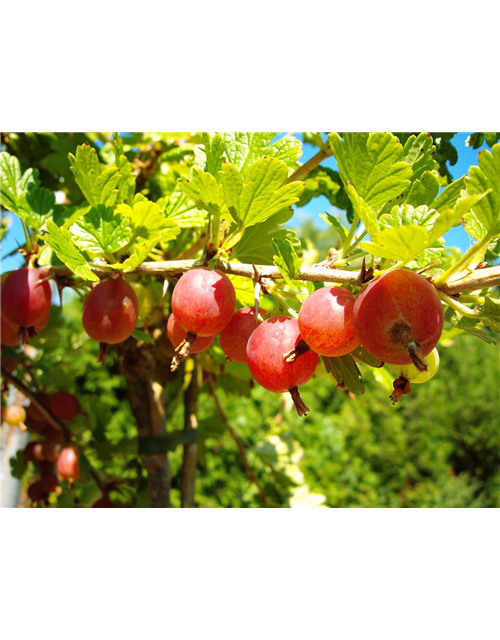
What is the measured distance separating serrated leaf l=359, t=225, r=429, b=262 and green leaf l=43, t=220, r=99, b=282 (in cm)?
28

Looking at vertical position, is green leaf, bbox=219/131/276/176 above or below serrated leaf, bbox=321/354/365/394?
above

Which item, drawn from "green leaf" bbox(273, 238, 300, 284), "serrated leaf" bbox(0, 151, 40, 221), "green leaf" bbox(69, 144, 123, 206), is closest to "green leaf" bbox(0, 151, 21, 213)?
"serrated leaf" bbox(0, 151, 40, 221)

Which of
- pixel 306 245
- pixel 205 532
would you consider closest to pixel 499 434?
pixel 306 245

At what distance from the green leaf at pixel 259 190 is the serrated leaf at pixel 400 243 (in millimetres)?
137

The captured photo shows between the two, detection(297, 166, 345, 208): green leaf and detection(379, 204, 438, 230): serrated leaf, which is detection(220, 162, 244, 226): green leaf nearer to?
detection(379, 204, 438, 230): serrated leaf

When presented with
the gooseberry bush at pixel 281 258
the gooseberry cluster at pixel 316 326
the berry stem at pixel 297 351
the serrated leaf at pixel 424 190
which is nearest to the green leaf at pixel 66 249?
the gooseberry bush at pixel 281 258

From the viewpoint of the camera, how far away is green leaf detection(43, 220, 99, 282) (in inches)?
20.0

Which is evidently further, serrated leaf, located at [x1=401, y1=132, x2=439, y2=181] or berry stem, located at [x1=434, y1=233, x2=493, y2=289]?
serrated leaf, located at [x1=401, y1=132, x2=439, y2=181]

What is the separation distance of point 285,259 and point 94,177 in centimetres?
25

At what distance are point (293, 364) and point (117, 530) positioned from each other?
56 centimetres

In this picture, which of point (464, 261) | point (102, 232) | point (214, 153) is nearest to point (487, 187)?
point (464, 261)

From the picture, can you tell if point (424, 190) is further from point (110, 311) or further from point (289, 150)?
point (110, 311)

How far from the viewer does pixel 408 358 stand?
41cm

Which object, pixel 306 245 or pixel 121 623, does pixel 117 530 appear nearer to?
pixel 121 623
